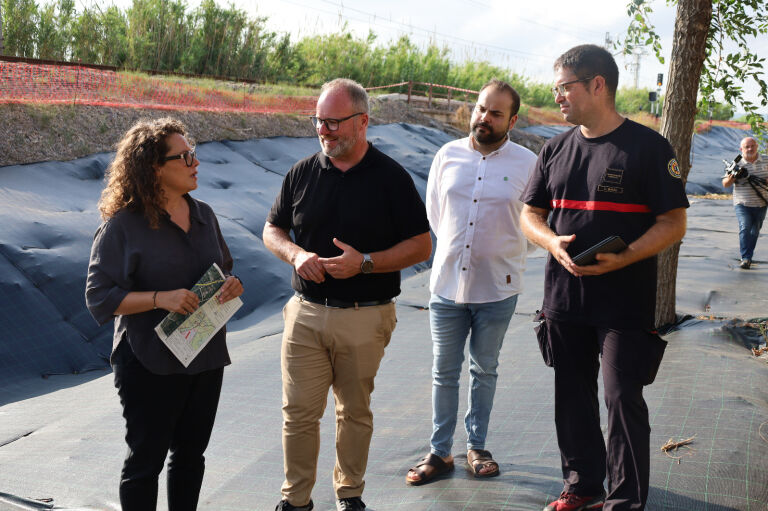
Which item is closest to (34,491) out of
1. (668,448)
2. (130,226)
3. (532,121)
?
(130,226)

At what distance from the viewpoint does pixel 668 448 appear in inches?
121

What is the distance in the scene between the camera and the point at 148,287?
237cm

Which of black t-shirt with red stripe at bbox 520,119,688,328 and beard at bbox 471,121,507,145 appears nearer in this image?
black t-shirt with red stripe at bbox 520,119,688,328

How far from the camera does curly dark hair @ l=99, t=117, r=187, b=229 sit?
237cm

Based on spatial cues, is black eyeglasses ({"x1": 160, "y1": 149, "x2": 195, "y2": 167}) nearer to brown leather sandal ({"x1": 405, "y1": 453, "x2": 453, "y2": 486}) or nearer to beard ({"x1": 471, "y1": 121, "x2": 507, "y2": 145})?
beard ({"x1": 471, "y1": 121, "x2": 507, "y2": 145})

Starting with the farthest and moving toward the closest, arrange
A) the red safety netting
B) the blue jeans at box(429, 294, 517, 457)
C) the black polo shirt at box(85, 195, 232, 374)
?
the red safety netting, the blue jeans at box(429, 294, 517, 457), the black polo shirt at box(85, 195, 232, 374)

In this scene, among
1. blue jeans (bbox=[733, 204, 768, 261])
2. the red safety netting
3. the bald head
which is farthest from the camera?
the red safety netting

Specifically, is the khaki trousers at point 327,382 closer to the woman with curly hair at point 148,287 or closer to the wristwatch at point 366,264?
the wristwatch at point 366,264

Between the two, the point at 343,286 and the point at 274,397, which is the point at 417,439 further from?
the point at 343,286

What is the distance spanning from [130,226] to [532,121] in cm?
2285

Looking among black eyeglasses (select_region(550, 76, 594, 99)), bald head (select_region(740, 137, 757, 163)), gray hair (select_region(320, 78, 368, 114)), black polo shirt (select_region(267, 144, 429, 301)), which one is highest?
bald head (select_region(740, 137, 757, 163))

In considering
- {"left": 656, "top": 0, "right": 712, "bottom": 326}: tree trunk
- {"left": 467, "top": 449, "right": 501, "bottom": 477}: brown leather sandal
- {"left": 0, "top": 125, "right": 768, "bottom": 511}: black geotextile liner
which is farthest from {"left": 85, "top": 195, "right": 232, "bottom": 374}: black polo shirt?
{"left": 656, "top": 0, "right": 712, "bottom": 326}: tree trunk

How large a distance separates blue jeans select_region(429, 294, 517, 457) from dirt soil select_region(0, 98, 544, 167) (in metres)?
5.28

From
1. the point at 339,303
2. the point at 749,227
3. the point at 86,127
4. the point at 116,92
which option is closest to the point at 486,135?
the point at 339,303
